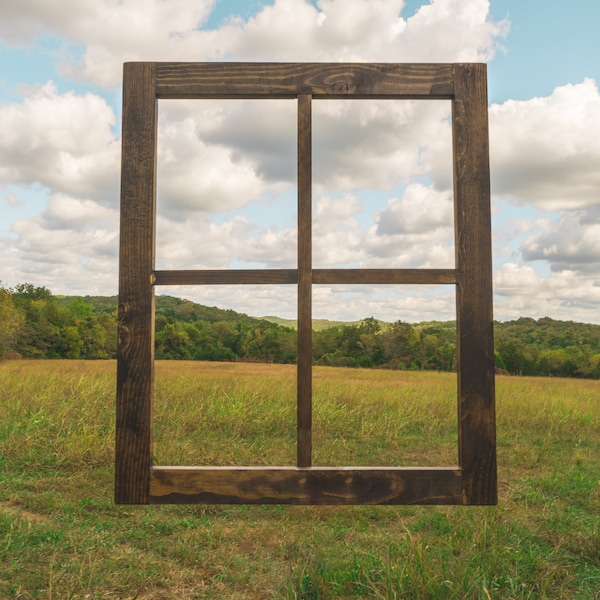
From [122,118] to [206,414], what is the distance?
347cm

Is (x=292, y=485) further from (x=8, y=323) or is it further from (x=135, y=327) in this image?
(x=8, y=323)

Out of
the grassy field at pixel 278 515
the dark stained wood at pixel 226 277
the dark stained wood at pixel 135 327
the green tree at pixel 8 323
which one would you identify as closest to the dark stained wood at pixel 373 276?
the dark stained wood at pixel 226 277

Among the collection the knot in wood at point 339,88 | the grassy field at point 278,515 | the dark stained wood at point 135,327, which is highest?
the knot in wood at point 339,88

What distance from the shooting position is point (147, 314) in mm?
2080

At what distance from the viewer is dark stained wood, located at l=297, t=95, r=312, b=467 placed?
2.04m

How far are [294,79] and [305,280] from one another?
2.81ft

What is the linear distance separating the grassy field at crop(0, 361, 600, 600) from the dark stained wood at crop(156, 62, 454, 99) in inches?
75.4

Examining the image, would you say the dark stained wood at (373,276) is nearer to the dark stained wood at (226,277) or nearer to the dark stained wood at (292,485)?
the dark stained wood at (226,277)

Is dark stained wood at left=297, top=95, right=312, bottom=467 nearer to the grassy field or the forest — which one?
the grassy field

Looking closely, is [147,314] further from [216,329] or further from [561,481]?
[216,329]

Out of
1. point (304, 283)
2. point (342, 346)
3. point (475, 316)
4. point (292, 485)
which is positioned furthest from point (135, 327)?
point (342, 346)

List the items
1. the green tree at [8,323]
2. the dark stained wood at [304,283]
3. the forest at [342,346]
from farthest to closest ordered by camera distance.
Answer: the green tree at [8,323], the forest at [342,346], the dark stained wood at [304,283]

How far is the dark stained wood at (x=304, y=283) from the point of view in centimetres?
204

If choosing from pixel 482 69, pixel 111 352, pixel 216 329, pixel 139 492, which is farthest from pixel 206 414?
pixel 111 352
